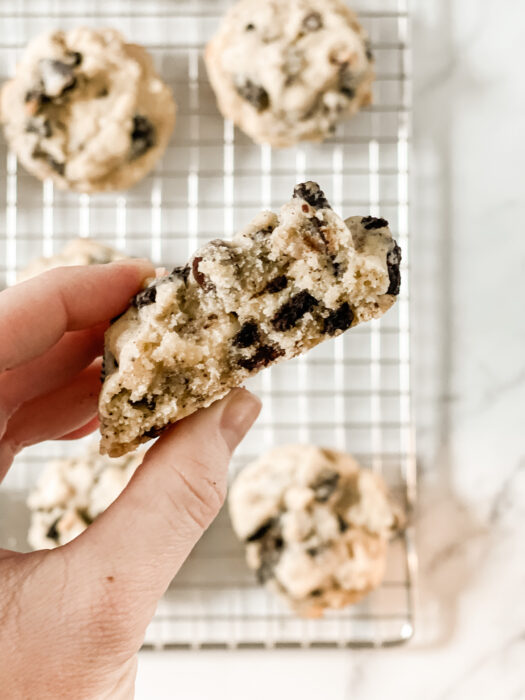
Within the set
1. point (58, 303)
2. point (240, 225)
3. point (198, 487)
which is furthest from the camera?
point (240, 225)

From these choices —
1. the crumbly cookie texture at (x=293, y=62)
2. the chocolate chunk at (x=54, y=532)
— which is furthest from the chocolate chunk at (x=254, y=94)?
the chocolate chunk at (x=54, y=532)

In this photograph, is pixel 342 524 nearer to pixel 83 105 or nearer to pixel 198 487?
pixel 198 487

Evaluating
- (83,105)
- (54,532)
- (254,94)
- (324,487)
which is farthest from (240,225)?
(54,532)

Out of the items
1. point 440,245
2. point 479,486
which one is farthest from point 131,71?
point 479,486

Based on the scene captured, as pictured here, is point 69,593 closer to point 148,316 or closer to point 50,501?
point 148,316

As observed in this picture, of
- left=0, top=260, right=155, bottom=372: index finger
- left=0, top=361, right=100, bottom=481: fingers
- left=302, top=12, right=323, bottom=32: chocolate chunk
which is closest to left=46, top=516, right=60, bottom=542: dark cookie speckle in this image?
left=0, top=361, right=100, bottom=481: fingers

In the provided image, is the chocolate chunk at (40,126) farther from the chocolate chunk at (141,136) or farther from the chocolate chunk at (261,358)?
the chocolate chunk at (261,358)
